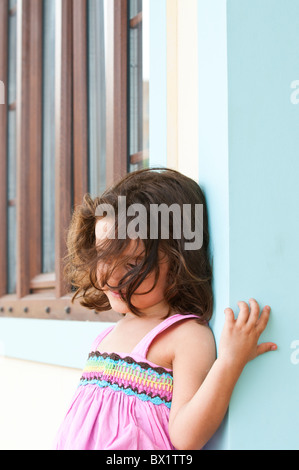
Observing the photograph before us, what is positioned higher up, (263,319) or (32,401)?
(263,319)

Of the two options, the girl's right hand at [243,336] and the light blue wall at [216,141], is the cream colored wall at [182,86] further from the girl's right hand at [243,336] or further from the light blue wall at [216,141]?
the girl's right hand at [243,336]

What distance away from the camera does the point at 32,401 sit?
1967mm

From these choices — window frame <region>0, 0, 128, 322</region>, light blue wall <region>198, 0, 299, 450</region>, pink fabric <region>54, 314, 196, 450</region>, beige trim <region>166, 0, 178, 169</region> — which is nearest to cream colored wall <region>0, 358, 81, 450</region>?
window frame <region>0, 0, 128, 322</region>

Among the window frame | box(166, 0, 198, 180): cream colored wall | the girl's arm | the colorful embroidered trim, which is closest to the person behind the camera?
the girl's arm

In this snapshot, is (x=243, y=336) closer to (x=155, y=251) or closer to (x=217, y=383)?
(x=217, y=383)

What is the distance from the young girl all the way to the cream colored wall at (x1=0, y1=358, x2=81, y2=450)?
2.21 ft

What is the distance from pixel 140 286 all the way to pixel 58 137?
1.13 m

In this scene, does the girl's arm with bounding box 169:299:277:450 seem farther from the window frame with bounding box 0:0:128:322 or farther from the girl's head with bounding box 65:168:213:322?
the window frame with bounding box 0:0:128:322

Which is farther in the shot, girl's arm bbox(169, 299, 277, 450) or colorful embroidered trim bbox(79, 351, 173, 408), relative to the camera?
colorful embroidered trim bbox(79, 351, 173, 408)

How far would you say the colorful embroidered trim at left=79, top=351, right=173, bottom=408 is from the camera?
96 centimetres

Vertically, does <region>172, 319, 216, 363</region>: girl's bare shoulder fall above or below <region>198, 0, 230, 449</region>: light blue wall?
below

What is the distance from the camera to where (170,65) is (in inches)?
48.9

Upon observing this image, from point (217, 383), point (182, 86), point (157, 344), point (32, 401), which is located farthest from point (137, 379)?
A: point (32, 401)

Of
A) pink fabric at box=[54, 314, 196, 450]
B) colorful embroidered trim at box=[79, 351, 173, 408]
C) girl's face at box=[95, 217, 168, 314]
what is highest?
girl's face at box=[95, 217, 168, 314]
